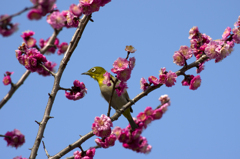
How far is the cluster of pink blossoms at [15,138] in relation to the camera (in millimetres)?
3746

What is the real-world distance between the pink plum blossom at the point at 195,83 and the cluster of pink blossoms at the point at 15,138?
260 cm

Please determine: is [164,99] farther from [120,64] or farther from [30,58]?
[30,58]

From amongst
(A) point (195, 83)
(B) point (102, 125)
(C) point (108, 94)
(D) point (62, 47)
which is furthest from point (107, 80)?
(C) point (108, 94)

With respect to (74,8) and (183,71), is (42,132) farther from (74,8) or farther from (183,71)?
(183,71)

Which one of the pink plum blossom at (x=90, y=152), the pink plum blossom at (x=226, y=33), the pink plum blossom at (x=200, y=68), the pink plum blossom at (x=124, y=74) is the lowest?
the pink plum blossom at (x=90, y=152)

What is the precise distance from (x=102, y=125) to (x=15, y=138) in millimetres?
1292

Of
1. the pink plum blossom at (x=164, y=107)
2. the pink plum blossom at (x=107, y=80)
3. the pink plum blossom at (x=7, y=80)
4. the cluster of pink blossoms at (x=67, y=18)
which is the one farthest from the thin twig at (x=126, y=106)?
the cluster of pink blossoms at (x=67, y=18)

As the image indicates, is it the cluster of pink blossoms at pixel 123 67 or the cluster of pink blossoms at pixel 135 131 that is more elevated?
the cluster of pink blossoms at pixel 123 67

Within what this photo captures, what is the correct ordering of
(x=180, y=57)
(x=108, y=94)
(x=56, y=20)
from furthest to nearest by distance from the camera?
(x=108, y=94) → (x=180, y=57) → (x=56, y=20)

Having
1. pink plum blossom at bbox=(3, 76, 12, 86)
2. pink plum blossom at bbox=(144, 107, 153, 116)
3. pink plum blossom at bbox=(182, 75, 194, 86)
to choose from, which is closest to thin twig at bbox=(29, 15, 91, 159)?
pink plum blossom at bbox=(3, 76, 12, 86)

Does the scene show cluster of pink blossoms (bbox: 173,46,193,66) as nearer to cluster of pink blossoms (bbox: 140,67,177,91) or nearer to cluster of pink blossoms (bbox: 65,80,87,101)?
cluster of pink blossoms (bbox: 140,67,177,91)

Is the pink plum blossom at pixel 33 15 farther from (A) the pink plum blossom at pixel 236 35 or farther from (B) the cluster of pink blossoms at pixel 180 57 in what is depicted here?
(A) the pink plum blossom at pixel 236 35

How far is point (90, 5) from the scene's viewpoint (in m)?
3.43

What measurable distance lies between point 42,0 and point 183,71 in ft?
8.18
